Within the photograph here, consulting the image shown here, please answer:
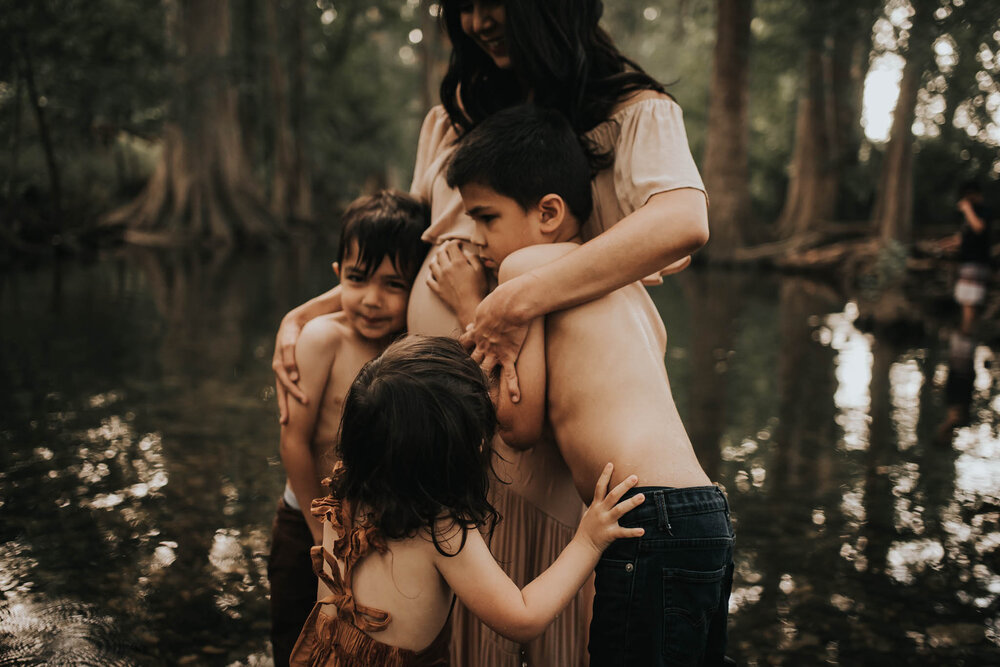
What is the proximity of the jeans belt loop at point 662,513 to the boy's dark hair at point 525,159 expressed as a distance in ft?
2.28

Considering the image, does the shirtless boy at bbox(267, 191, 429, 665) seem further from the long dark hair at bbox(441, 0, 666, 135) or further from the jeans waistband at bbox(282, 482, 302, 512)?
the long dark hair at bbox(441, 0, 666, 135)

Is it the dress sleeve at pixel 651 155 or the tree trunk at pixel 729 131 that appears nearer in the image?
the dress sleeve at pixel 651 155

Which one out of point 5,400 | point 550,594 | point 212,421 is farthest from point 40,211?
point 550,594

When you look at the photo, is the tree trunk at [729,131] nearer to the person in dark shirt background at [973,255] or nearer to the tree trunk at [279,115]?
the person in dark shirt background at [973,255]

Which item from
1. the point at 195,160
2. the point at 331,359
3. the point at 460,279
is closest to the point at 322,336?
the point at 331,359

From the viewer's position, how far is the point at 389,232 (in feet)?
7.59

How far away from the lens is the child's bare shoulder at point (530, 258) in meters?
1.82

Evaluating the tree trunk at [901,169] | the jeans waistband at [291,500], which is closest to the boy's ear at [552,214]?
the jeans waistband at [291,500]

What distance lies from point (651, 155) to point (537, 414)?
64cm

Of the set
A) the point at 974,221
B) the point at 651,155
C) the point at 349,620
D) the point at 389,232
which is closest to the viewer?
the point at 349,620

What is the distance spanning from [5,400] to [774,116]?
26178 mm

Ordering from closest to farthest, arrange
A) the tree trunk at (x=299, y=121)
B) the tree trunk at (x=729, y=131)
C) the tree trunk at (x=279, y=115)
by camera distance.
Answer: the tree trunk at (x=729, y=131), the tree trunk at (x=279, y=115), the tree trunk at (x=299, y=121)

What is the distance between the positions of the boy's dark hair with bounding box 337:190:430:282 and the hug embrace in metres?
0.10

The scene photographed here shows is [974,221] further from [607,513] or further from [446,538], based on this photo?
[446,538]
